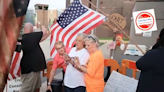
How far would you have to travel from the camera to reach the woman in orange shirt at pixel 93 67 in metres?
2.50

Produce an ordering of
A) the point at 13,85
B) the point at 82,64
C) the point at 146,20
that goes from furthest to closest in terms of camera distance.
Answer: the point at 146,20
the point at 13,85
the point at 82,64

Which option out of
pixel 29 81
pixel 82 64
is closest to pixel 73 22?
pixel 82 64

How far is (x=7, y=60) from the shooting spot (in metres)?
0.53

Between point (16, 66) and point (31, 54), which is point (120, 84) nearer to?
point (31, 54)

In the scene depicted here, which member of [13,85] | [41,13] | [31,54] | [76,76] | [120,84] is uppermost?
[41,13]

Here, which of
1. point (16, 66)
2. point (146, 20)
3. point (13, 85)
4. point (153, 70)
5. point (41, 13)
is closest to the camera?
point (153, 70)

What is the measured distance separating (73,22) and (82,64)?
0.95 metres

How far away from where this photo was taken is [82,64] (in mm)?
2602

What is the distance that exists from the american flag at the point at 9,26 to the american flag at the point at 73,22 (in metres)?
2.50

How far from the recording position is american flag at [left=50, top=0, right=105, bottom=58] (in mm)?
3015

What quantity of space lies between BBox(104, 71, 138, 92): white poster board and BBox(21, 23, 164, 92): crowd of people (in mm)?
614

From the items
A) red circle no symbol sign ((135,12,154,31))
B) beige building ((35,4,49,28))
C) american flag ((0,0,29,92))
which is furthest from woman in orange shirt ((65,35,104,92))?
beige building ((35,4,49,28))

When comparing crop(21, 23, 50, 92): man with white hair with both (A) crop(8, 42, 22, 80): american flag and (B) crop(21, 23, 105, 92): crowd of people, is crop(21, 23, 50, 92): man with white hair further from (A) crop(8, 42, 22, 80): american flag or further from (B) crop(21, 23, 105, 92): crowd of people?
(A) crop(8, 42, 22, 80): american flag

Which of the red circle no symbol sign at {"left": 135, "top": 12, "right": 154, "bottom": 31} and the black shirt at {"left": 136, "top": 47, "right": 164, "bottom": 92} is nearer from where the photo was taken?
the black shirt at {"left": 136, "top": 47, "right": 164, "bottom": 92}
